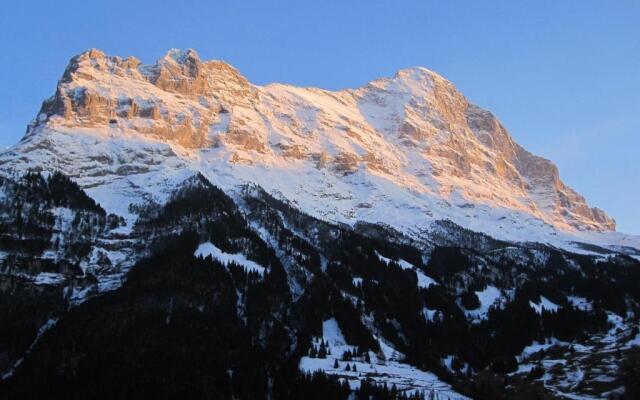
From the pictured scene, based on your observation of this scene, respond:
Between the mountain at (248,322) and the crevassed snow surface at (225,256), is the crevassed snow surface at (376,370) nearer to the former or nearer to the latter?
the mountain at (248,322)

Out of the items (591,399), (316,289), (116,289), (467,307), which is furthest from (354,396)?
(467,307)

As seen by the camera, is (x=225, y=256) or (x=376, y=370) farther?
(x=225, y=256)

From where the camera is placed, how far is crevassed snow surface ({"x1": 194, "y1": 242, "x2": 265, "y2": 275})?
16375 centimetres

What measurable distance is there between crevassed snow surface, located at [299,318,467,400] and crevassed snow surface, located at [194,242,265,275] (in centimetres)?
2239

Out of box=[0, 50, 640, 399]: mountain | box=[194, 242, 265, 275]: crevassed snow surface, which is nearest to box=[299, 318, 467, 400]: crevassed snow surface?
box=[0, 50, 640, 399]: mountain

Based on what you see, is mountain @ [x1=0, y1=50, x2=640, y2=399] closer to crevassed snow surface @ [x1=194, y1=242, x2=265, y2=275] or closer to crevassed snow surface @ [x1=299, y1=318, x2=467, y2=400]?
crevassed snow surface @ [x1=299, y1=318, x2=467, y2=400]

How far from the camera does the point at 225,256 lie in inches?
6540

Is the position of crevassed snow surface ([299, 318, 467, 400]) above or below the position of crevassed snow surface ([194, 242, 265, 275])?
below

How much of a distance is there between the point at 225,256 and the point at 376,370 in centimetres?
4788

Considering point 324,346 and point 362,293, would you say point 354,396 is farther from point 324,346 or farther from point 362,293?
point 362,293

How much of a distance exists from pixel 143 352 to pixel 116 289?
41.1 metres

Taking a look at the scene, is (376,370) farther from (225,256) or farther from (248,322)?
(225,256)

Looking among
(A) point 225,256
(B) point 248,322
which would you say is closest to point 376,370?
(B) point 248,322

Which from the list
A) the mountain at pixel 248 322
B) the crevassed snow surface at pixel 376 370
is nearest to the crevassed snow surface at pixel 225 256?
the mountain at pixel 248 322
